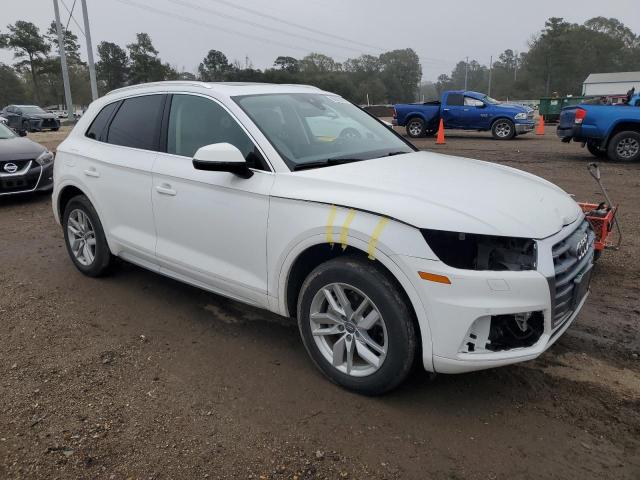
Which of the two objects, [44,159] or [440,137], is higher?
[44,159]

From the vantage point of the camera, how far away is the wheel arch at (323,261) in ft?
8.54

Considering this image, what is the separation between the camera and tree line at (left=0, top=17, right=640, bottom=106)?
67.5 meters

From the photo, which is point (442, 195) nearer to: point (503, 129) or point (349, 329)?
point (349, 329)

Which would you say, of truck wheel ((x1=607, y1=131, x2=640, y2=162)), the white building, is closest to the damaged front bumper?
truck wheel ((x1=607, y1=131, x2=640, y2=162))

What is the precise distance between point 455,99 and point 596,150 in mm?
7723

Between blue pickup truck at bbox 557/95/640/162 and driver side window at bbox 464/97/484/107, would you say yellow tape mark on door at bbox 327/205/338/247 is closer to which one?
blue pickup truck at bbox 557/95/640/162

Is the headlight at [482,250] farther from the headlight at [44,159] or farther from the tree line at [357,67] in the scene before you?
the tree line at [357,67]

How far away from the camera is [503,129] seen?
61.1ft

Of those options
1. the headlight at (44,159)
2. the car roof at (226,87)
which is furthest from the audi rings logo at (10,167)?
the car roof at (226,87)

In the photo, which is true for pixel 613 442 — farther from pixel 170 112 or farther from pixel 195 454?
pixel 170 112

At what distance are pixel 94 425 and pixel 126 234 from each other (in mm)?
1834

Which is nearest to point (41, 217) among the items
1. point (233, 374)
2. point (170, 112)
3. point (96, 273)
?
point (96, 273)

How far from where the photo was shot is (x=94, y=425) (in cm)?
281

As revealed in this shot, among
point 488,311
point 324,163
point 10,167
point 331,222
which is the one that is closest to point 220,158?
point 324,163
